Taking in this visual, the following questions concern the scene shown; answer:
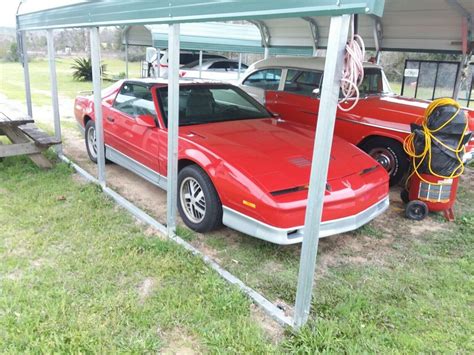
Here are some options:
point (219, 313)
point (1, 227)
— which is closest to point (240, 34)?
point (1, 227)

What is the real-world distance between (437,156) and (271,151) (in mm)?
1839

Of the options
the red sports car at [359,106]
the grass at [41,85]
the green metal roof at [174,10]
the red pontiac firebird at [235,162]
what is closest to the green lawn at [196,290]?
the red pontiac firebird at [235,162]

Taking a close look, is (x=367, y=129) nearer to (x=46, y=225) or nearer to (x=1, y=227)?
(x=46, y=225)

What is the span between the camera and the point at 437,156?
423 centimetres

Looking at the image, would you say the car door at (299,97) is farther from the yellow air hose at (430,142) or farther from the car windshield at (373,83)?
the yellow air hose at (430,142)

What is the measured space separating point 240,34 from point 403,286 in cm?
1009

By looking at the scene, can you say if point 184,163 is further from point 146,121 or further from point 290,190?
point 290,190

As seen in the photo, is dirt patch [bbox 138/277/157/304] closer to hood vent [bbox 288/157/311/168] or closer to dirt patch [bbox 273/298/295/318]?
dirt patch [bbox 273/298/295/318]

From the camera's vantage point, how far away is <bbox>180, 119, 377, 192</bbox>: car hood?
3.44 meters

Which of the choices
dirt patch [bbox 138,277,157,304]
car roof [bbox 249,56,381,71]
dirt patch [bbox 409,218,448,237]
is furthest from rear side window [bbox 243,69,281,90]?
dirt patch [bbox 138,277,157,304]

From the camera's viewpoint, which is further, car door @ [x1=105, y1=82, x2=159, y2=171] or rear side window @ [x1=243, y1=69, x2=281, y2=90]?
rear side window @ [x1=243, y1=69, x2=281, y2=90]

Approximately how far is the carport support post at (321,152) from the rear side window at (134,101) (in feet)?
8.58

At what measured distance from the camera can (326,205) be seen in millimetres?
3307

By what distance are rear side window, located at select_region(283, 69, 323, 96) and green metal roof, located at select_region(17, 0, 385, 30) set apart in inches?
126
